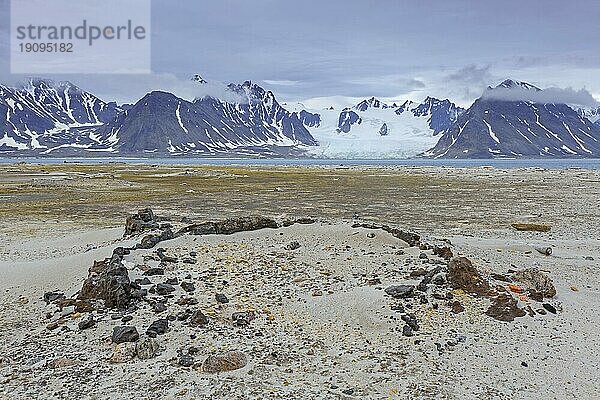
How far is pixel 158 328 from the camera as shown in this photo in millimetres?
13312

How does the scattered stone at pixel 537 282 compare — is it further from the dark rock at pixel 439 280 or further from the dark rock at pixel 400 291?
the dark rock at pixel 400 291

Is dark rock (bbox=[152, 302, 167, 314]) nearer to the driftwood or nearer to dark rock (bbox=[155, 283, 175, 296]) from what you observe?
dark rock (bbox=[155, 283, 175, 296])

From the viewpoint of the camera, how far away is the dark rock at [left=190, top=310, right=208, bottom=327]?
13820mm

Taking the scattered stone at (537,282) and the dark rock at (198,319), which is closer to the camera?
the dark rock at (198,319)

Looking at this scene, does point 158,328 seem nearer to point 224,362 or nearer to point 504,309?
point 224,362

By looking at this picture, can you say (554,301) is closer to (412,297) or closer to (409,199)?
(412,297)

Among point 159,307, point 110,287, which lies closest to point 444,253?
point 159,307

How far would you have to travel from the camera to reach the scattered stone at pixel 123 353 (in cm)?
1206

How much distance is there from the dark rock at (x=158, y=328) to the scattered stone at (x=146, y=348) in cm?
56

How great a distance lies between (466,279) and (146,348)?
946cm

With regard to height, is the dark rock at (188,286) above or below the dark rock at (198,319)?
above

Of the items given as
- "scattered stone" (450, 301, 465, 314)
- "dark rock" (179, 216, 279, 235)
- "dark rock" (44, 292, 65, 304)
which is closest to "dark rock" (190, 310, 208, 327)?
"dark rock" (44, 292, 65, 304)

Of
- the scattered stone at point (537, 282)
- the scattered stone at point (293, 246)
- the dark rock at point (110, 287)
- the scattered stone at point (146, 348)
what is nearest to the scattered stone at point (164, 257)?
the dark rock at point (110, 287)

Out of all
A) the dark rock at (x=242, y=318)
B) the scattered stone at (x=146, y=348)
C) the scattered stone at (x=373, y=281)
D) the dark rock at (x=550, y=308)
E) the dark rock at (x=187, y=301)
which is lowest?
the scattered stone at (x=146, y=348)
